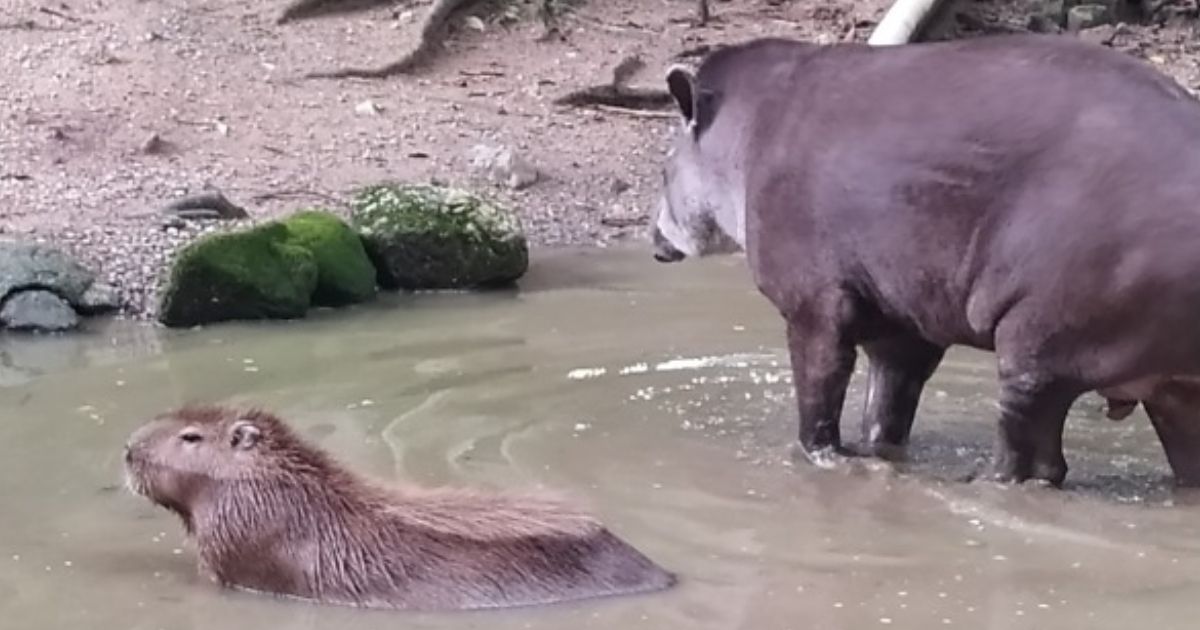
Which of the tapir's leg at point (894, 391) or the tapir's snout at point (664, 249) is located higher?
the tapir's snout at point (664, 249)

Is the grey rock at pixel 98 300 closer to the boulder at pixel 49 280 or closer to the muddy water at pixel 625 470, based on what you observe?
the boulder at pixel 49 280

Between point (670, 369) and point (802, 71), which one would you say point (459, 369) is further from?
point (802, 71)

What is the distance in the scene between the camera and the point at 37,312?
9.16 meters

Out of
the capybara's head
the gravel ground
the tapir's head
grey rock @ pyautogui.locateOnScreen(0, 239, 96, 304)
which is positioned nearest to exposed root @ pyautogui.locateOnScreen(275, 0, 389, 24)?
the gravel ground

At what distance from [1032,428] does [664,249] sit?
204 centimetres

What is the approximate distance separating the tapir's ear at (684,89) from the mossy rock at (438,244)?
109 inches

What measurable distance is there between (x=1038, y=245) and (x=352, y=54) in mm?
9635

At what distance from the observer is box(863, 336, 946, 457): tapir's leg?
281 inches

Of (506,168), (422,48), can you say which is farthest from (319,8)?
(506,168)

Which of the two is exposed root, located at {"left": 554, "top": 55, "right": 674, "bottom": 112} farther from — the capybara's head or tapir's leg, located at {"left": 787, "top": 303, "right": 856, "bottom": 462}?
the capybara's head

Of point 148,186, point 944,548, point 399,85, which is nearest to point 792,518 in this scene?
point 944,548

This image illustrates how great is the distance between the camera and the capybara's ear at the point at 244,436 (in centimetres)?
556

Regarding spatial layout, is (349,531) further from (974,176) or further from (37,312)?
(37,312)

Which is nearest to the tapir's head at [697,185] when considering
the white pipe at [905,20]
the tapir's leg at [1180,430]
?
the tapir's leg at [1180,430]
